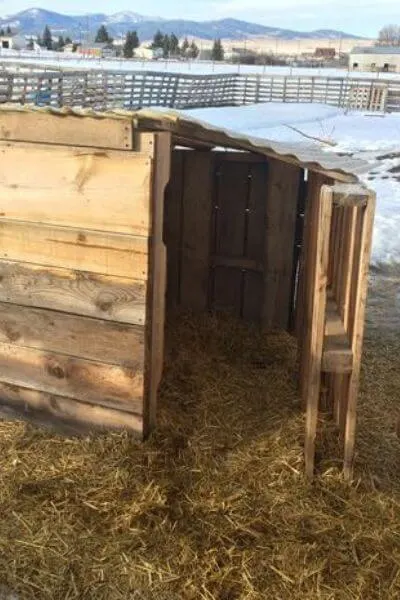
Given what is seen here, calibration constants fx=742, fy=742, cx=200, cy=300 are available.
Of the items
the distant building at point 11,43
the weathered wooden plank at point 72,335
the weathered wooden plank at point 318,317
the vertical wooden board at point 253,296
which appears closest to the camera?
the weathered wooden plank at point 318,317

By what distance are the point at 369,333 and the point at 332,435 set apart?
9.06ft

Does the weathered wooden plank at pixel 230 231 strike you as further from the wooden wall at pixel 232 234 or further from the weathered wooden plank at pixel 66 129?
the weathered wooden plank at pixel 66 129

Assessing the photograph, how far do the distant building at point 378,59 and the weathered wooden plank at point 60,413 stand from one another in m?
100.0

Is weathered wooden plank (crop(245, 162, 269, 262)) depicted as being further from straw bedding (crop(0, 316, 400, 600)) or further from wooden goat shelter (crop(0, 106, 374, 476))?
straw bedding (crop(0, 316, 400, 600))

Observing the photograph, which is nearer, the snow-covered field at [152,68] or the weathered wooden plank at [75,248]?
the weathered wooden plank at [75,248]

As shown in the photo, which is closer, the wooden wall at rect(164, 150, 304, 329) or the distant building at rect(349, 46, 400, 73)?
the wooden wall at rect(164, 150, 304, 329)

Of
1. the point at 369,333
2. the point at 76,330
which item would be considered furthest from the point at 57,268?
the point at 369,333

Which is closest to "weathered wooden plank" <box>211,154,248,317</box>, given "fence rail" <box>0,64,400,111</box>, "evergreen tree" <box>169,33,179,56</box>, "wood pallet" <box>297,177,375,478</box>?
"wood pallet" <box>297,177,375,478</box>

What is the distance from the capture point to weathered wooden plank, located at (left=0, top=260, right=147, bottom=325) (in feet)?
13.6

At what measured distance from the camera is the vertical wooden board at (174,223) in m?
6.46

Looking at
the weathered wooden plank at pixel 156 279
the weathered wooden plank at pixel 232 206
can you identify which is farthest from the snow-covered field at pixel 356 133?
the weathered wooden plank at pixel 156 279

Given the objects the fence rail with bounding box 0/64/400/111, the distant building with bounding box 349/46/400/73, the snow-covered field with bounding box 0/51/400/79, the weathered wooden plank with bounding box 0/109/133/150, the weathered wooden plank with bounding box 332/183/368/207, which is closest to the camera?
the weathered wooden plank with bounding box 332/183/368/207

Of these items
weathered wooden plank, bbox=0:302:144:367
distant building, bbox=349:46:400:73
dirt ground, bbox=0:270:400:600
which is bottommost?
dirt ground, bbox=0:270:400:600

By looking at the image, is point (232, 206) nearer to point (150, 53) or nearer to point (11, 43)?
point (150, 53)
